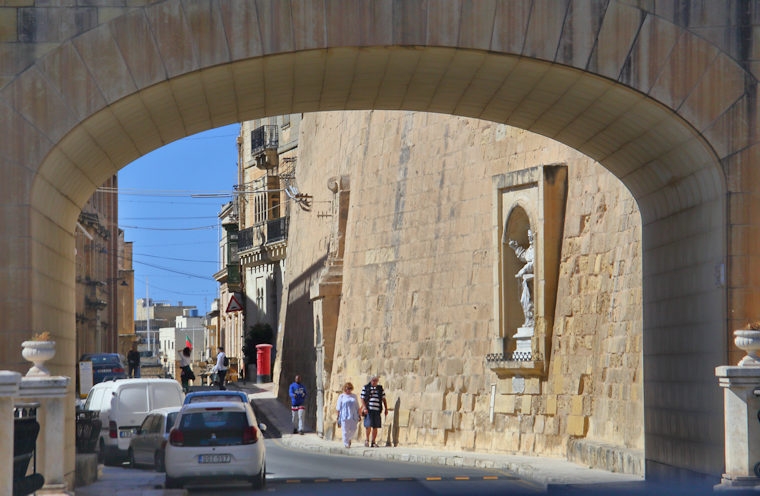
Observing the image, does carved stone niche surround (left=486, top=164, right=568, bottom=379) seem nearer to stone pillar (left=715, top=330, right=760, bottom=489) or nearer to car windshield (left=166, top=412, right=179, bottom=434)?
car windshield (left=166, top=412, right=179, bottom=434)

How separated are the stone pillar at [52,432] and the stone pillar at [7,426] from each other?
92 centimetres

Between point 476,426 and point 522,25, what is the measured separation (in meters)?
13.6

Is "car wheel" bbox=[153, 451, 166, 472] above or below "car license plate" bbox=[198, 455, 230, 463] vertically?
below

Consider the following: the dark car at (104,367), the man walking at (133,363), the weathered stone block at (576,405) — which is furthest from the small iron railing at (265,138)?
the weathered stone block at (576,405)

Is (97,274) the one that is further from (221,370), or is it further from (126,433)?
(126,433)

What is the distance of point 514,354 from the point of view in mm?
24547

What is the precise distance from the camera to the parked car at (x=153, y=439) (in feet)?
68.9

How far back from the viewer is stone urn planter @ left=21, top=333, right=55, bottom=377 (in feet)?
39.7

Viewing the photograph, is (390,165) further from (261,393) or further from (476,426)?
(261,393)

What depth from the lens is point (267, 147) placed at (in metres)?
58.5

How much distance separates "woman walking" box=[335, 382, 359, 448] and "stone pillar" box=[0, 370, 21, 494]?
56.8 feet

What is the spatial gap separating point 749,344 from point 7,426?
690cm

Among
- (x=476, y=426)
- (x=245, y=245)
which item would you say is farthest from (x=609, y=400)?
(x=245, y=245)

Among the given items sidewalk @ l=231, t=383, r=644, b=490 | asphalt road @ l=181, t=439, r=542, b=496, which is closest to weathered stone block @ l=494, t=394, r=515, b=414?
sidewalk @ l=231, t=383, r=644, b=490
